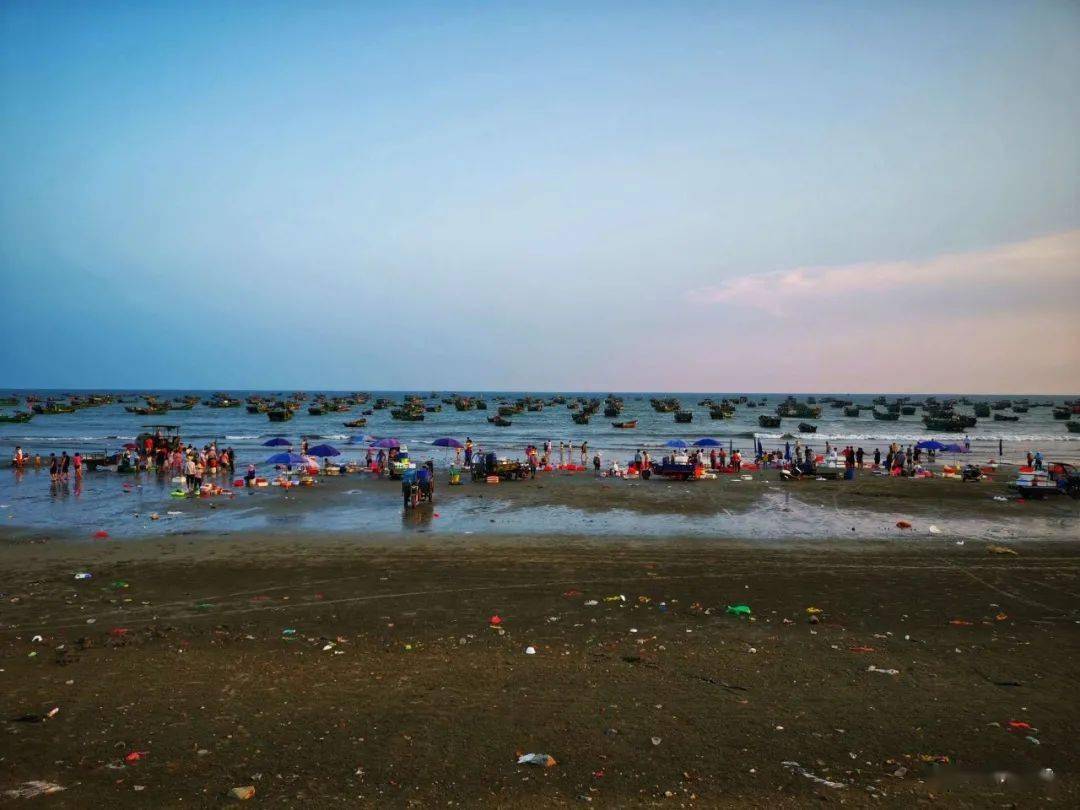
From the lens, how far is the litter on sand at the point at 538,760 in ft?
23.1

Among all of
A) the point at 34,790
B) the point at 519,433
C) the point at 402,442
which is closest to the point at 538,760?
the point at 34,790

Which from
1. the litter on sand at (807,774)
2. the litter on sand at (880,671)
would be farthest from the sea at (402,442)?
the litter on sand at (807,774)

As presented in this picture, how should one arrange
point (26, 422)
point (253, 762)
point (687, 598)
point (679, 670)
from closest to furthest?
point (253, 762) → point (679, 670) → point (687, 598) → point (26, 422)

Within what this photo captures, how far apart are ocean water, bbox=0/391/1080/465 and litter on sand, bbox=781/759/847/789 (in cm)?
3852

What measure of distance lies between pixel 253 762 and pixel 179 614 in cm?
627

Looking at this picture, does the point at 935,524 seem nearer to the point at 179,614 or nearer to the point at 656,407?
the point at 179,614

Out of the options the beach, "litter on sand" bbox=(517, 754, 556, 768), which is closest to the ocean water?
the beach

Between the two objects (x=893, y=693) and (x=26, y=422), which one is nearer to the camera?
(x=893, y=693)

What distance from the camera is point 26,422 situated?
81.8 metres

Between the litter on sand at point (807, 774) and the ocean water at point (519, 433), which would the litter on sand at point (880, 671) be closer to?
the litter on sand at point (807, 774)

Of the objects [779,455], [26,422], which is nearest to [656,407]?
[779,455]

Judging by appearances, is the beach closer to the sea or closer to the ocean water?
the sea

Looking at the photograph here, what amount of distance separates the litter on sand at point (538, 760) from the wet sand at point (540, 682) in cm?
12

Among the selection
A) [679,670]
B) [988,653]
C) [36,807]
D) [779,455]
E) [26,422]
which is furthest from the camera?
[26,422]
